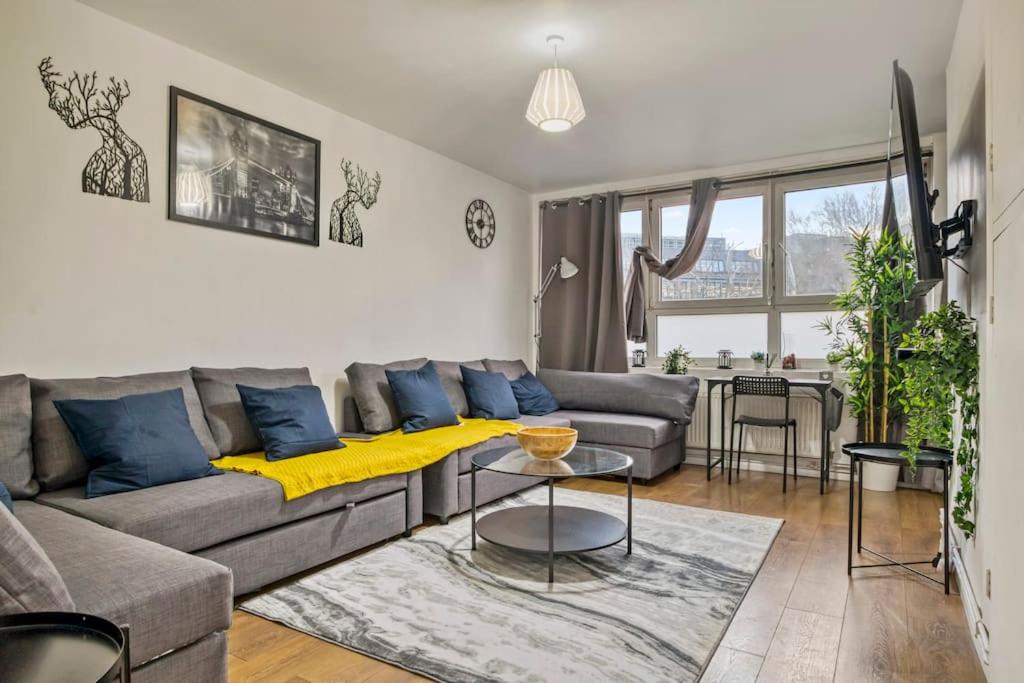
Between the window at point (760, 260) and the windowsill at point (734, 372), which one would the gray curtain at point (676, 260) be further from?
the windowsill at point (734, 372)

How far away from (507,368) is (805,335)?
2.48 metres

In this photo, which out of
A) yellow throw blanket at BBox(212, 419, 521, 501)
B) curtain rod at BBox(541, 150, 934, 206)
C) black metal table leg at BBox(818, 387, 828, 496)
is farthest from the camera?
curtain rod at BBox(541, 150, 934, 206)

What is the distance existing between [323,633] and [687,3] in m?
3.00

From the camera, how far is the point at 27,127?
8.46 ft

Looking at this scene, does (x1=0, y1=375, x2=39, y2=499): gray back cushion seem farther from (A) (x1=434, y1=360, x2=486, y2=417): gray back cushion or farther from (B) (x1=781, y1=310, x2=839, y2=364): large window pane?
(B) (x1=781, y1=310, x2=839, y2=364): large window pane

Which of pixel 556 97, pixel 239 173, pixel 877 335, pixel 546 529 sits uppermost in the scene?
pixel 556 97

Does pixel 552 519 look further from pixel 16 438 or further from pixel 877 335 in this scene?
pixel 877 335

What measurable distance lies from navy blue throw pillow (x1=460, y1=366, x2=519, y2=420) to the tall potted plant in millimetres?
2482

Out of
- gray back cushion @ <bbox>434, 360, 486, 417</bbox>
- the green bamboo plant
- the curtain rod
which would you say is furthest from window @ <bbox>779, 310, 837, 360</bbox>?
gray back cushion @ <bbox>434, 360, 486, 417</bbox>

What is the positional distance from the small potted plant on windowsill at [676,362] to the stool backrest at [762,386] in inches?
26.6

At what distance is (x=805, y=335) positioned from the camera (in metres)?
5.00

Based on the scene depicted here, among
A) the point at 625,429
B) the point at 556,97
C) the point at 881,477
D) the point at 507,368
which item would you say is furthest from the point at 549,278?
the point at 881,477

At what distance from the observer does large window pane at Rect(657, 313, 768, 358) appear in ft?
17.2

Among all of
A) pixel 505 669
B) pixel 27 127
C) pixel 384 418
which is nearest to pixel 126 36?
pixel 27 127
